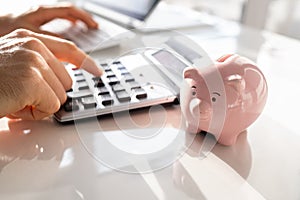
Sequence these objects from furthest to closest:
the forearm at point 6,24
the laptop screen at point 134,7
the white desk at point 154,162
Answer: the laptop screen at point 134,7, the forearm at point 6,24, the white desk at point 154,162

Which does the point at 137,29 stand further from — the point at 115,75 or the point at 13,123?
the point at 13,123

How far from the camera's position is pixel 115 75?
1.72 ft

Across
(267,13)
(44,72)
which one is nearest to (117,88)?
(44,72)

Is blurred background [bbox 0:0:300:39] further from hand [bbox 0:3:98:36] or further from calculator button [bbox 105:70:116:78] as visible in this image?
calculator button [bbox 105:70:116:78]

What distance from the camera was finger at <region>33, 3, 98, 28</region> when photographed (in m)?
0.77

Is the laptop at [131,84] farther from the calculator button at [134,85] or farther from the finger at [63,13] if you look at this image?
the finger at [63,13]

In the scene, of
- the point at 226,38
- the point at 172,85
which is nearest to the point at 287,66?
the point at 226,38

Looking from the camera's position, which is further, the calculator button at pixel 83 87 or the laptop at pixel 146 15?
the laptop at pixel 146 15

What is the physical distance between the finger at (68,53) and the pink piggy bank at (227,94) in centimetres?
18

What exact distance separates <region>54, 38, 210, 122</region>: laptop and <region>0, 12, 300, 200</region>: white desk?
2 centimetres

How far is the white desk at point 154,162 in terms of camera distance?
0.34m

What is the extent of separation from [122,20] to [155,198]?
0.73 meters

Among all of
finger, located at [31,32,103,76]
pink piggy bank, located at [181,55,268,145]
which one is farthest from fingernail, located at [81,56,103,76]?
pink piggy bank, located at [181,55,268,145]

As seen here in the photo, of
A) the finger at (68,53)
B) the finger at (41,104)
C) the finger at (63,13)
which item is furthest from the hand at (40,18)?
the finger at (41,104)
